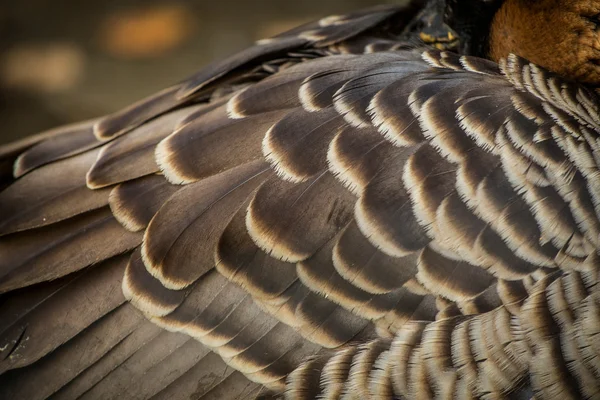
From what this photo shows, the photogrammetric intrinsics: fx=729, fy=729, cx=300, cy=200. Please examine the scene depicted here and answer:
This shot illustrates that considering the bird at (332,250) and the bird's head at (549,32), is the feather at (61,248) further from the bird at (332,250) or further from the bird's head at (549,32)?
the bird's head at (549,32)

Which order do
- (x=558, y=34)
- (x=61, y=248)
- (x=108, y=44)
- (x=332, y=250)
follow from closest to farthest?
(x=332, y=250) < (x=61, y=248) < (x=558, y=34) < (x=108, y=44)

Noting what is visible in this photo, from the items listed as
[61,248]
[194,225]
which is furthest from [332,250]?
[61,248]

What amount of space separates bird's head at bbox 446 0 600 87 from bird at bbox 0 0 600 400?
0.17 feet

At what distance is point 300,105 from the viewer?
5.19ft

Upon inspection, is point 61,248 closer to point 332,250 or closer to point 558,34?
point 332,250

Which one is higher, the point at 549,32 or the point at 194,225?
the point at 549,32

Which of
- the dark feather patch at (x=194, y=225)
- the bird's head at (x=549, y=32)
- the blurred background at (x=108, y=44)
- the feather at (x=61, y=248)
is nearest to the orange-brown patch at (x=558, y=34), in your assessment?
the bird's head at (x=549, y=32)

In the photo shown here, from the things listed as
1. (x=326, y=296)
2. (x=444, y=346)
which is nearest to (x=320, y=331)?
(x=326, y=296)

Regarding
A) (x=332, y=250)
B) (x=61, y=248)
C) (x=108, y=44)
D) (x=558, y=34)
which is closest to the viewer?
(x=332, y=250)

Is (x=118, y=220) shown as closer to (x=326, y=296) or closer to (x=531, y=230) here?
(x=326, y=296)

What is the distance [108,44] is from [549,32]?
2976 millimetres

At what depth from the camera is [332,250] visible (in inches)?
57.2

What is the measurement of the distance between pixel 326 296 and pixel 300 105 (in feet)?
1.38

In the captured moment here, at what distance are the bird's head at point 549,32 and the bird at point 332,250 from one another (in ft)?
0.17
